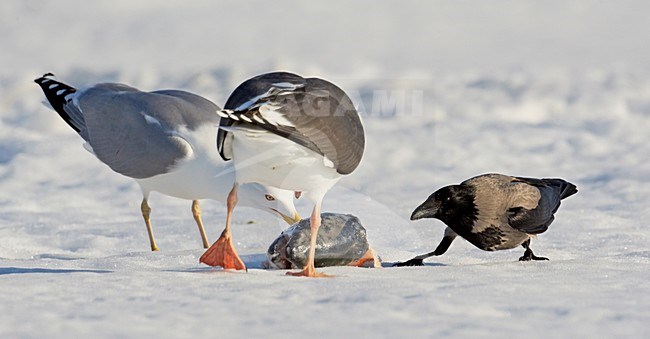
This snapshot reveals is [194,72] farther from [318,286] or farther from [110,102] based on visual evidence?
[318,286]

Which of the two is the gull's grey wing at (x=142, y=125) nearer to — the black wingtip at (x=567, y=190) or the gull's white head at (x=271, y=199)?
the gull's white head at (x=271, y=199)

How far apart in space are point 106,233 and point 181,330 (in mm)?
3408

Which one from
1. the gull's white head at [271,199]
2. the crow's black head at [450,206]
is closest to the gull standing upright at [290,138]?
the crow's black head at [450,206]

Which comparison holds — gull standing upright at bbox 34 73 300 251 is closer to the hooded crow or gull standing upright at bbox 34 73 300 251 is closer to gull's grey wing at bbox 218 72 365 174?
the hooded crow

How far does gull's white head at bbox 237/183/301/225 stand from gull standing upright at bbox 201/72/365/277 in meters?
1.17

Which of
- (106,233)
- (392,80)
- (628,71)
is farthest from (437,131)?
(106,233)

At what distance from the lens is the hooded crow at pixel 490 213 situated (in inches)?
178

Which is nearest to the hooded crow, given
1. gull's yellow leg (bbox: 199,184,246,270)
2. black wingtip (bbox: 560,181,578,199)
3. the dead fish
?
the dead fish

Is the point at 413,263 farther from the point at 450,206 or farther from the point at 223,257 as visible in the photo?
the point at 223,257

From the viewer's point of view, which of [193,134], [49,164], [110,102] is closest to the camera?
[193,134]

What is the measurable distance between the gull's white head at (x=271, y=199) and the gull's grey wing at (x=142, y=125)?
410 mm

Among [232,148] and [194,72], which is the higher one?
[194,72]

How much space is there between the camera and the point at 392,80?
11945 mm

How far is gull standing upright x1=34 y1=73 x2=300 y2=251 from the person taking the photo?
5535mm
